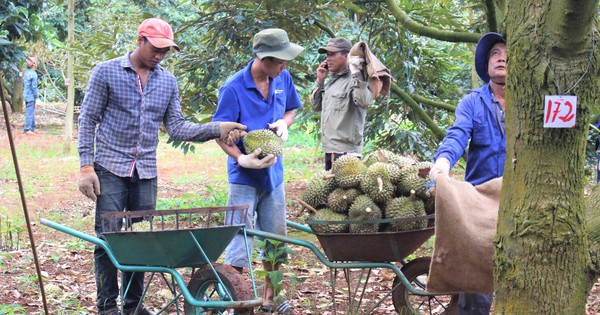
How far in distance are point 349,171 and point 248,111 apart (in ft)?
2.96

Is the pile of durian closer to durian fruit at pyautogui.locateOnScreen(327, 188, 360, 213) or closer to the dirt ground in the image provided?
durian fruit at pyautogui.locateOnScreen(327, 188, 360, 213)

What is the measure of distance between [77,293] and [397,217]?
109 inches

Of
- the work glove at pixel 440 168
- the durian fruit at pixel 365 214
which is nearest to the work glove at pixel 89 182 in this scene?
the durian fruit at pixel 365 214

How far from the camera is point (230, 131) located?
419cm

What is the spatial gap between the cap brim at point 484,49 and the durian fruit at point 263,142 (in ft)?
4.05

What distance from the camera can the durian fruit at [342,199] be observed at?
3.88 meters

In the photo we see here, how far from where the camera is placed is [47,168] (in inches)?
526

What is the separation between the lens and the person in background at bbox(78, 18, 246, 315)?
4.20 m

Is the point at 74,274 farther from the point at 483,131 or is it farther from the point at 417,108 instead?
the point at 483,131

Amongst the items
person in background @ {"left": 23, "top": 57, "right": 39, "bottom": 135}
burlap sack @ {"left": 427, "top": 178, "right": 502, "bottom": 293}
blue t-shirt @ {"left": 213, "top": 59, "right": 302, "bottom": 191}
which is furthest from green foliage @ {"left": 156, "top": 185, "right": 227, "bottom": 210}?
person in background @ {"left": 23, "top": 57, "right": 39, "bottom": 135}

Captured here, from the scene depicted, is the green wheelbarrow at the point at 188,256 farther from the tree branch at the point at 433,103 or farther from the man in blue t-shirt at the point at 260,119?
the tree branch at the point at 433,103

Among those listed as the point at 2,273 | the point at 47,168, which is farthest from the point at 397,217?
the point at 47,168

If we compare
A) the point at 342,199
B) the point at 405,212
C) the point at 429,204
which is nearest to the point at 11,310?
the point at 342,199

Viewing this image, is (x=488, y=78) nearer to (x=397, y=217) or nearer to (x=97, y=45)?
(x=397, y=217)
